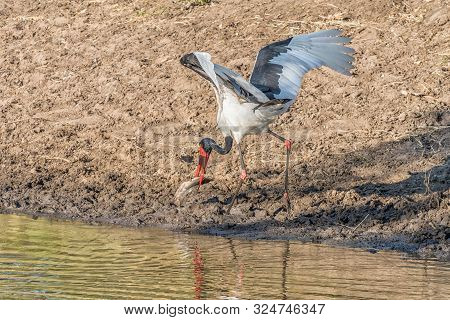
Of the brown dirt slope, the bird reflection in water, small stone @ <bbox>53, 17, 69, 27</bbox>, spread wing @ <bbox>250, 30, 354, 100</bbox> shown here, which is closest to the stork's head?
the brown dirt slope

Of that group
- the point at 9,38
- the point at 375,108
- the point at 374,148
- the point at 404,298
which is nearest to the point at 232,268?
the point at 404,298

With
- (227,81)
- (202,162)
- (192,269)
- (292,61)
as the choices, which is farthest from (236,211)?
(192,269)

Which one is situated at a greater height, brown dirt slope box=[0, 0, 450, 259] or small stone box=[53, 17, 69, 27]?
small stone box=[53, 17, 69, 27]

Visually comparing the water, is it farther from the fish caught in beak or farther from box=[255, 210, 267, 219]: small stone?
the fish caught in beak

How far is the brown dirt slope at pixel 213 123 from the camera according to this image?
9414 millimetres

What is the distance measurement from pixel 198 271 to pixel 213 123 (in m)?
3.68

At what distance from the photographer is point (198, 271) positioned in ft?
25.3

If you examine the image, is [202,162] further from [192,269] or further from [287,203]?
[192,269]

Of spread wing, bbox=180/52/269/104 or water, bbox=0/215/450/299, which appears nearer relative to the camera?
water, bbox=0/215/450/299

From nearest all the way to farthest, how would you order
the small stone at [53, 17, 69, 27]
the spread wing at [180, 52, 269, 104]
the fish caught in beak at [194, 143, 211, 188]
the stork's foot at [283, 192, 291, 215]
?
the spread wing at [180, 52, 269, 104]
the stork's foot at [283, 192, 291, 215]
the fish caught in beak at [194, 143, 211, 188]
the small stone at [53, 17, 69, 27]

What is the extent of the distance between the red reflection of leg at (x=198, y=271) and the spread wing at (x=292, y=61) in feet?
5.64

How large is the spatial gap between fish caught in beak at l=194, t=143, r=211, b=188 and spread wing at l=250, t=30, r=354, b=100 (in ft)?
3.01

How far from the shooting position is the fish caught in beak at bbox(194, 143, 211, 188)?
390 inches

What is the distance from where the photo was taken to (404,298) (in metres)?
6.84
